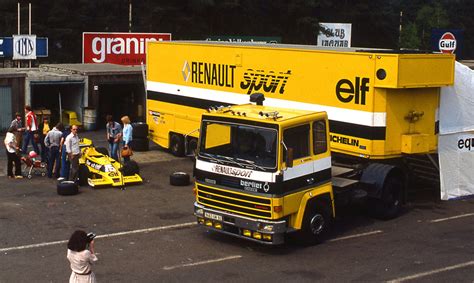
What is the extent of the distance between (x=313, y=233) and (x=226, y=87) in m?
8.74

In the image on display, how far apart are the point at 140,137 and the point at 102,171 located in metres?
6.58

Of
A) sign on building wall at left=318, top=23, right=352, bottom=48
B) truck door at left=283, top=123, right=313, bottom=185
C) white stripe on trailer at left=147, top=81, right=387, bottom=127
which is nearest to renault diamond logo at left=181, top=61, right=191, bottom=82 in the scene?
white stripe on trailer at left=147, top=81, right=387, bottom=127

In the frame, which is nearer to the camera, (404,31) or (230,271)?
(230,271)

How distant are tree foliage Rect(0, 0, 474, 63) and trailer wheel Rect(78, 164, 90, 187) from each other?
108ft

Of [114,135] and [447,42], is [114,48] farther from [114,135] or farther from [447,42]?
[447,42]

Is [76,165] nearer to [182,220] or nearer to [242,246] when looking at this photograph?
[182,220]

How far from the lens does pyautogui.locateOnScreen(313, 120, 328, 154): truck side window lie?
15102mm

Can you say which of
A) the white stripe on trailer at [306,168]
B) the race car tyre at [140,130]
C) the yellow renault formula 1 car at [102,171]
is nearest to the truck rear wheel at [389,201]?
the white stripe on trailer at [306,168]

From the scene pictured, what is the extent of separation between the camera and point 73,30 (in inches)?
2105

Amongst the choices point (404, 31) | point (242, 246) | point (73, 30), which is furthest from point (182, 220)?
point (404, 31)

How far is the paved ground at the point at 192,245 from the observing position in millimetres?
13320

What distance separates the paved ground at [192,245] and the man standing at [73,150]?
2.32ft

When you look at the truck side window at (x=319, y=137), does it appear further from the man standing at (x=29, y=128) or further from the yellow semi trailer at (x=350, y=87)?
the man standing at (x=29, y=128)

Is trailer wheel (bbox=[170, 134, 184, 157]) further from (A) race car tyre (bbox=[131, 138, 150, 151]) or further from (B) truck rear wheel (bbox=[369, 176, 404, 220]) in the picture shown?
(B) truck rear wheel (bbox=[369, 176, 404, 220])
